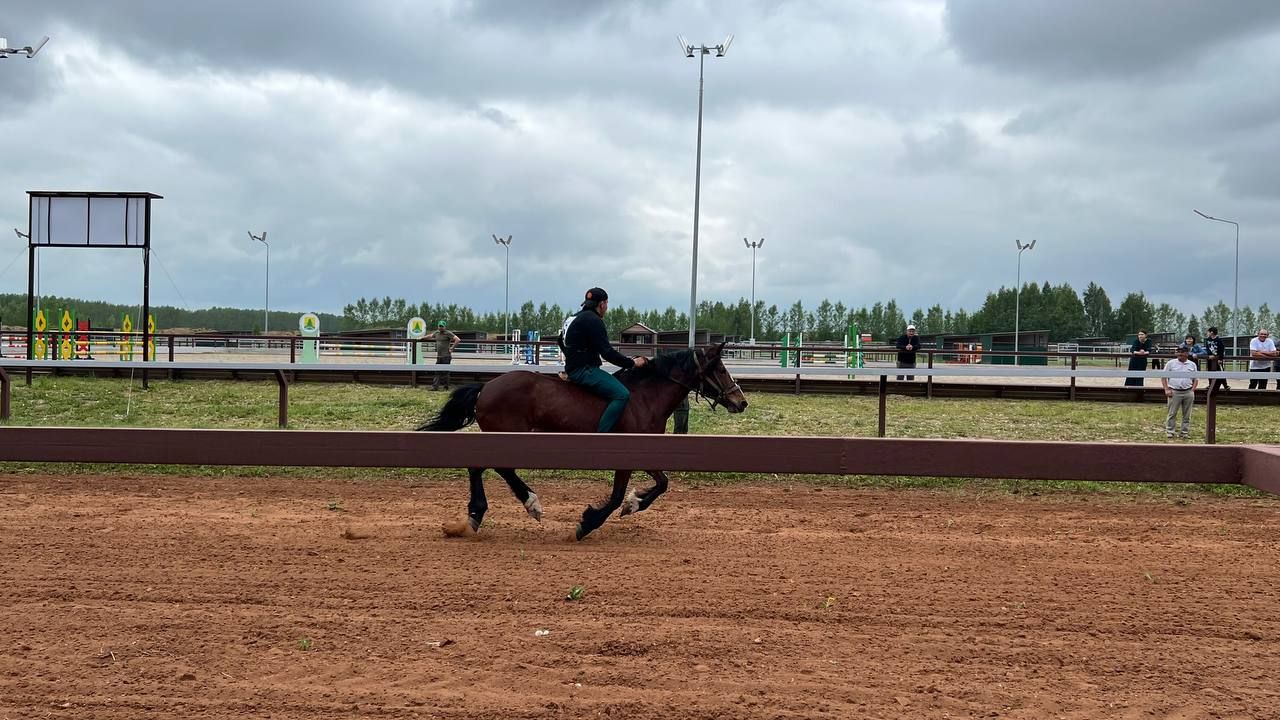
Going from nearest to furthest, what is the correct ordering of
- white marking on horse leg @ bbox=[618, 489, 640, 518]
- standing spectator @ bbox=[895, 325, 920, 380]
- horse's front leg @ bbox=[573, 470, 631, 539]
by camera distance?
horse's front leg @ bbox=[573, 470, 631, 539]
white marking on horse leg @ bbox=[618, 489, 640, 518]
standing spectator @ bbox=[895, 325, 920, 380]

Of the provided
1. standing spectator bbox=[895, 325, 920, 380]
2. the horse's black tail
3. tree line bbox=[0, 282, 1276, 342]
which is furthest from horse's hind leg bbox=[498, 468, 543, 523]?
tree line bbox=[0, 282, 1276, 342]

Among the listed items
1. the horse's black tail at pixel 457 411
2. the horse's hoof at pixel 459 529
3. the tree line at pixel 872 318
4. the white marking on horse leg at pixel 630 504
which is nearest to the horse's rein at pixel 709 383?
the white marking on horse leg at pixel 630 504

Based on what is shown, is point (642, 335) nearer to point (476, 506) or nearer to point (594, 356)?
point (594, 356)

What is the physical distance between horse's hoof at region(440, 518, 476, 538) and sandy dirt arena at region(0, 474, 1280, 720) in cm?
30

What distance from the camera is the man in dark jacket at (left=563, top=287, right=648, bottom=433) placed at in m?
7.73

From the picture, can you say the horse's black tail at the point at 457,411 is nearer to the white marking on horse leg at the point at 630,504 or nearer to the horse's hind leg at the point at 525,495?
the horse's hind leg at the point at 525,495

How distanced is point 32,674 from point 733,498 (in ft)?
21.2

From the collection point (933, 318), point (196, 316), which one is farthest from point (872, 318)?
point (196, 316)

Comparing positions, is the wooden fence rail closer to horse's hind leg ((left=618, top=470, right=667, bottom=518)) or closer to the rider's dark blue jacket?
horse's hind leg ((left=618, top=470, right=667, bottom=518))

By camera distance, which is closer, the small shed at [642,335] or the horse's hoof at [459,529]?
the horse's hoof at [459,529]

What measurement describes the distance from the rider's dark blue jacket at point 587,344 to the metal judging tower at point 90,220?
17.5 m

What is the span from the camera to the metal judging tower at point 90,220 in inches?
866

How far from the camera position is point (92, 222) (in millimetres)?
22172

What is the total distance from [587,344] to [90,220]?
62.4ft
